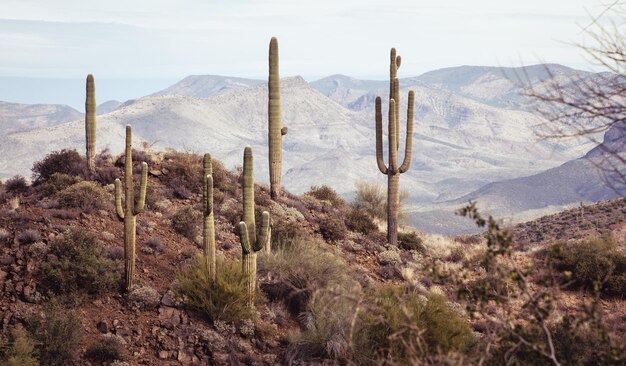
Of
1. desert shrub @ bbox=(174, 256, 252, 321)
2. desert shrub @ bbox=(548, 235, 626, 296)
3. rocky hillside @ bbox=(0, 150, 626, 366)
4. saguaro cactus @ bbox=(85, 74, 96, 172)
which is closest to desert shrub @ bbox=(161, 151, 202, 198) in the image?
rocky hillside @ bbox=(0, 150, 626, 366)

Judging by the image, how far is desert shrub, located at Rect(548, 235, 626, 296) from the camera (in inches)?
732

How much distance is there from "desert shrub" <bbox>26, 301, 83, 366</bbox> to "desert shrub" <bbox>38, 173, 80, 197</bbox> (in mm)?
6916

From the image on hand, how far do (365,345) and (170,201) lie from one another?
9592 millimetres

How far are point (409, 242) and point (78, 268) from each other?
12.1 m

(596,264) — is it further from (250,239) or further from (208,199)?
(208,199)

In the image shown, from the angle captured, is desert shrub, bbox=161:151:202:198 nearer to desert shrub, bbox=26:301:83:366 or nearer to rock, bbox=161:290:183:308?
rock, bbox=161:290:183:308

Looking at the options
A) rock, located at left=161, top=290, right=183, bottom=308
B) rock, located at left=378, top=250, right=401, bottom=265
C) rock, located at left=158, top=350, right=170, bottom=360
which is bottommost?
rock, located at left=158, top=350, right=170, bottom=360

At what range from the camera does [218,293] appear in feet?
45.3

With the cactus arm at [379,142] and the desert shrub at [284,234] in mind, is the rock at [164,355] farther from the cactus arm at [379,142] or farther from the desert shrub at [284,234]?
the cactus arm at [379,142]

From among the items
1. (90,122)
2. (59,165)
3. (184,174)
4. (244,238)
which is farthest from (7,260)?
(184,174)

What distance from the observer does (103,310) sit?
1355 cm

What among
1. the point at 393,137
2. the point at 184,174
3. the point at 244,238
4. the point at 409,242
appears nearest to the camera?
the point at 244,238

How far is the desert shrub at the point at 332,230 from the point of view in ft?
70.2

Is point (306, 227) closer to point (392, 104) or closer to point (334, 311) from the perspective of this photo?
point (392, 104)
